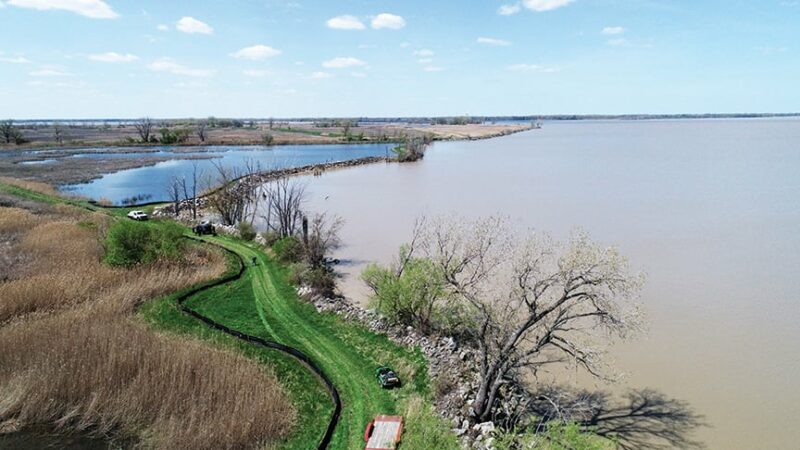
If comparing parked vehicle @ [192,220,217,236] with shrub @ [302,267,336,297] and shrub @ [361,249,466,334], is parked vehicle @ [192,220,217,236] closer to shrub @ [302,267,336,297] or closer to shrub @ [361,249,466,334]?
shrub @ [302,267,336,297]

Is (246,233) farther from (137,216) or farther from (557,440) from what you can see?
(557,440)

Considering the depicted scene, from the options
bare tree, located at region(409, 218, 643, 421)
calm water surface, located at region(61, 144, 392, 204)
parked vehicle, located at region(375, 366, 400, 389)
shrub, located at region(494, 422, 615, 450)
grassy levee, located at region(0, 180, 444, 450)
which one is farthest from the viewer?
calm water surface, located at region(61, 144, 392, 204)

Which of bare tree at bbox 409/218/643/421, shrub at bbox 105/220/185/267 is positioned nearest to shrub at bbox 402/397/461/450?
bare tree at bbox 409/218/643/421

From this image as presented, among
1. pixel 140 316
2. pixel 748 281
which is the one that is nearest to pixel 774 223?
pixel 748 281

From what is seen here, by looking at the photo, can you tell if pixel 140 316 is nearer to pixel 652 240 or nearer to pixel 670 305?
pixel 670 305

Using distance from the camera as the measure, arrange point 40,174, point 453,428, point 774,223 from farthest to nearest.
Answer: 1. point 40,174
2. point 774,223
3. point 453,428

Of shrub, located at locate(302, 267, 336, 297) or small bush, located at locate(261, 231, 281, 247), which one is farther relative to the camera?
small bush, located at locate(261, 231, 281, 247)

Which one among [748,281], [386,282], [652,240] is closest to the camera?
[386,282]
